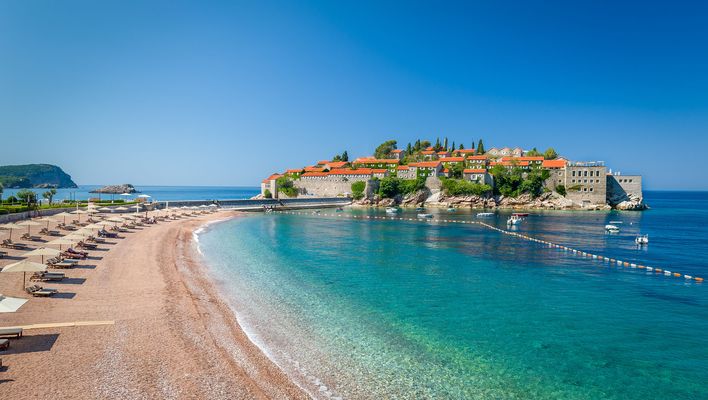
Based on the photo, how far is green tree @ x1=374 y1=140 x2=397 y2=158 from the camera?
123 metres

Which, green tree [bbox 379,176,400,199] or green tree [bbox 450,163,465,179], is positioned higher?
green tree [bbox 450,163,465,179]

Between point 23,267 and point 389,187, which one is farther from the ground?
point 389,187

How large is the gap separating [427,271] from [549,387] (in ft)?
42.2

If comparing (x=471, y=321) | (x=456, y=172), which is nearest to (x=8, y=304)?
(x=471, y=321)

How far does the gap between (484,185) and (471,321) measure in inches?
2962

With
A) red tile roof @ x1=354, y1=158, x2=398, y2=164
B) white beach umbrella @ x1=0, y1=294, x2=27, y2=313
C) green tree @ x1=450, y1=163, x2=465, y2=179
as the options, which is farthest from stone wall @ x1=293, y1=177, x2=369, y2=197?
white beach umbrella @ x1=0, y1=294, x2=27, y2=313

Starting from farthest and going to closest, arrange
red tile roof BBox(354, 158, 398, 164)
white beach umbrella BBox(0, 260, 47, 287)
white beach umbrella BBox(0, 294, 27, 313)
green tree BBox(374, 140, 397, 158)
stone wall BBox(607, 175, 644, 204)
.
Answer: green tree BBox(374, 140, 397, 158) < red tile roof BBox(354, 158, 398, 164) < stone wall BBox(607, 175, 644, 204) < white beach umbrella BBox(0, 260, 47, 287) < white beach umbrella BBox(0, 294, 27, 313)

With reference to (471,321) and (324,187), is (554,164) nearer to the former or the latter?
(324,187)

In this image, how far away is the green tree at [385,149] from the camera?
4827 inches

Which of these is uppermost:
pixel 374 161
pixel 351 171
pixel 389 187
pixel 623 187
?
pixel 374 161

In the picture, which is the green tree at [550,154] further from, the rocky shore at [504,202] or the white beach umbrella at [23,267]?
the white beach umbrella at [23,267]

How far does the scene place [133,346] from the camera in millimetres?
10320

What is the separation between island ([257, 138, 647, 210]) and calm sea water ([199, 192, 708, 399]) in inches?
2257

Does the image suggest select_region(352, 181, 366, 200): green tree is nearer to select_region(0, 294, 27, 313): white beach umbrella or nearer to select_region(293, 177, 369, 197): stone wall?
select_region(293, 177, 369, 197): stone wall
